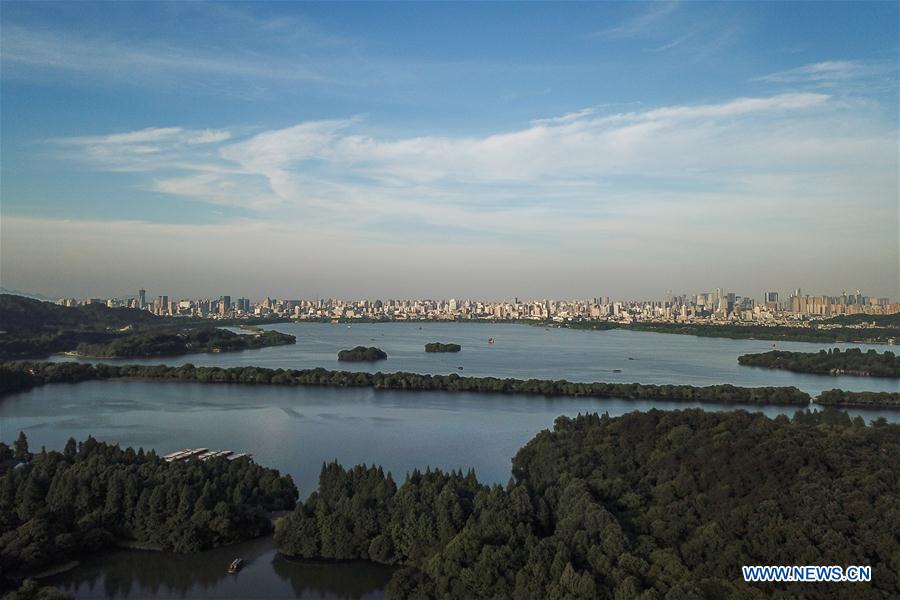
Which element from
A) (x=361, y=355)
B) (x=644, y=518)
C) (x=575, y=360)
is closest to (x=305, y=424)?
(x=644, y=518)

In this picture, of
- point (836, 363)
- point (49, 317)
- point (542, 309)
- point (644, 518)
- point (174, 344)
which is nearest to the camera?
point (644, 518)

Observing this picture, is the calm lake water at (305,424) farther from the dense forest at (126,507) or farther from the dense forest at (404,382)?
the dense forest at (404,382)

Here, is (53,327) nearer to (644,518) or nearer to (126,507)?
(126,507)

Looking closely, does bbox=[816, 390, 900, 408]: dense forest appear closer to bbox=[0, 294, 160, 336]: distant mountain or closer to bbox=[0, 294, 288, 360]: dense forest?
bbox=[0, 294, 288, 360]: dense forest

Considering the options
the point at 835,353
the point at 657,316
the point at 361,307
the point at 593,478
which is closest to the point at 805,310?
the point at 657,316

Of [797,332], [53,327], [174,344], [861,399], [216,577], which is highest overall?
[53,327]

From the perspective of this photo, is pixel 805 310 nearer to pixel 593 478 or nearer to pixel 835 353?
pixel 835 353
